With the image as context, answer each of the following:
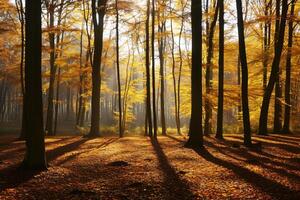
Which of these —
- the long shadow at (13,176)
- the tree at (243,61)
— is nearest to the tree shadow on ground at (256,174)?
the tree at (243,61)

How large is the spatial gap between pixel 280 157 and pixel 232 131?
16782 millimetres

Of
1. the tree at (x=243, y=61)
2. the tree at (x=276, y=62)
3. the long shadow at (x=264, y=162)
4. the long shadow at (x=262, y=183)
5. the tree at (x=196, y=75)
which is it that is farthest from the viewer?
the tree at (x=276, y=62)

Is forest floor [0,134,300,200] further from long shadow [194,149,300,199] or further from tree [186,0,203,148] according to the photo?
tree [186,0,203,148]

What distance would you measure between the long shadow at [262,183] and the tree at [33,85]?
17.0ft

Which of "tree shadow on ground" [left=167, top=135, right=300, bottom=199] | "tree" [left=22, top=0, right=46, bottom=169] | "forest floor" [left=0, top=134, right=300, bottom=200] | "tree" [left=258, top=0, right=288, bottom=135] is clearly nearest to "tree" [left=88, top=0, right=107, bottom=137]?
"forest floor" [left=0, top=134, right=300, bottom=200]

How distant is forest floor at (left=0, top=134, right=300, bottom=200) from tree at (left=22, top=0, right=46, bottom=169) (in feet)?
1.74

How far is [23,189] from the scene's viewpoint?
6691 mm

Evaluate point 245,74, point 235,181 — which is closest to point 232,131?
point 245,74

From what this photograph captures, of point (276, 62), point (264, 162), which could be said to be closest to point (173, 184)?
point (264, 162)

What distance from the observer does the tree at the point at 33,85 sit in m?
8.31

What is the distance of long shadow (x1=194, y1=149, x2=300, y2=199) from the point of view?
20.7ft

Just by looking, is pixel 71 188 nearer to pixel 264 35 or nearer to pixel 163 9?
pixel 163 9

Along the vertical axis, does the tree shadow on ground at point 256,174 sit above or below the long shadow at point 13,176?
below

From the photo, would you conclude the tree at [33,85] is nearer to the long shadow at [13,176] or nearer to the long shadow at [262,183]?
the long shadow at [13,176]
